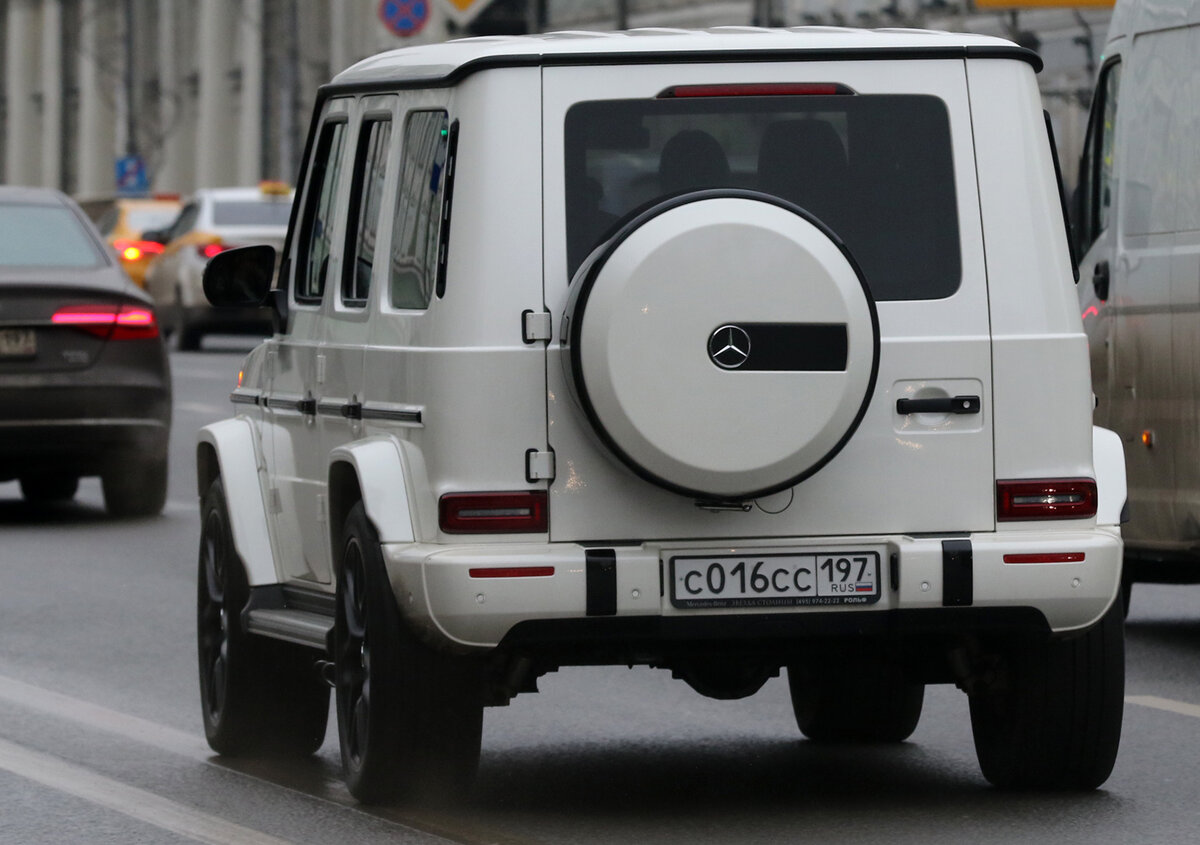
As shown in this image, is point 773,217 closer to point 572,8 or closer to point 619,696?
point 619,696

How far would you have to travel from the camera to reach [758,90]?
664cm

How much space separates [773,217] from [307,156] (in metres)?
2.01

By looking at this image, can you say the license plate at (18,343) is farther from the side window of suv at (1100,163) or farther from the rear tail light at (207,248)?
the rear tail light at (207,248)

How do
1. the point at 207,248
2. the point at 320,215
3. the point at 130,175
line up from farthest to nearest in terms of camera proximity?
the point at 130,175 < the point at 207,248 < the point at 320,215

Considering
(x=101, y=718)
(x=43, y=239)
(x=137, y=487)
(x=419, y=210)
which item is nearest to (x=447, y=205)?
(x=419, y=210)

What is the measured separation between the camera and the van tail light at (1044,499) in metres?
6.64

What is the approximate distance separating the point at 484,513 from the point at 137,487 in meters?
9.41

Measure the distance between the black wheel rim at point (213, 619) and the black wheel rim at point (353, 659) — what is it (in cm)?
104

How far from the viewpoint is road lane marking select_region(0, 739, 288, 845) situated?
263 inches

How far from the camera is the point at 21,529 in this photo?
1502cm

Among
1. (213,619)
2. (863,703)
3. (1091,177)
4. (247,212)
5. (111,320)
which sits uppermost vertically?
(247,212)

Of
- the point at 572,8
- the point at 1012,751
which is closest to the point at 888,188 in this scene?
the point at 1012,751

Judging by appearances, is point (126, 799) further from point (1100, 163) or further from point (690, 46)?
point (1100, 163)

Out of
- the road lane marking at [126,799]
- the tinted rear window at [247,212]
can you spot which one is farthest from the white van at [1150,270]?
the tinted rear window at [247,212]
